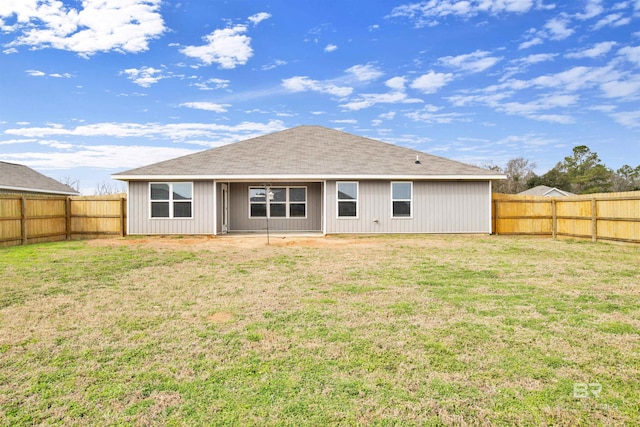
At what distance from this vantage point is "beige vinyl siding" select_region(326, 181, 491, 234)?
1586 centimetres

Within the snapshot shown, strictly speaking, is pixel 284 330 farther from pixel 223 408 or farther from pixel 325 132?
pixel 325 132

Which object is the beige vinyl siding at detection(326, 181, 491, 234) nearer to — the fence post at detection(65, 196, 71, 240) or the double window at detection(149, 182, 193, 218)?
the double window at detection(149, 182, 193, 218)

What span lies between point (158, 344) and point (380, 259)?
6.42 metres

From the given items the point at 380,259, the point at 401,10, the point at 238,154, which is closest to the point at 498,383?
the point at 380,259

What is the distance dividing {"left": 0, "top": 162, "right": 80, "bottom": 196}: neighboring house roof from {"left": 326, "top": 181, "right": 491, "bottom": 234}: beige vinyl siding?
17.7 m

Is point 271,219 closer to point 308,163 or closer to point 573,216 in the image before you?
point 308,163

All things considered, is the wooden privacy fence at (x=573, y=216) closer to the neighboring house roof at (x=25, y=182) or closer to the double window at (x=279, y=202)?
the double window at (x=279, y=202)

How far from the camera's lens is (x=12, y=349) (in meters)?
3.76

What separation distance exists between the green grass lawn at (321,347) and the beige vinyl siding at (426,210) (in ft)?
26.1

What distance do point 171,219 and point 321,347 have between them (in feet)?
44.6

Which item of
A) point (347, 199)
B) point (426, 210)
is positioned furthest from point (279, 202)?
point (426, 210)

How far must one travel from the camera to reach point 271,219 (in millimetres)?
17719

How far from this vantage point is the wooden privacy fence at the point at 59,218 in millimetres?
13170

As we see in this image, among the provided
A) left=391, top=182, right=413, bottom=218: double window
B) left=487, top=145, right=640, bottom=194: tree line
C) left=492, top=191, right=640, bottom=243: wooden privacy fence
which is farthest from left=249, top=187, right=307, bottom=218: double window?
left=487, top=145, right=640, bottom=194: tree line
